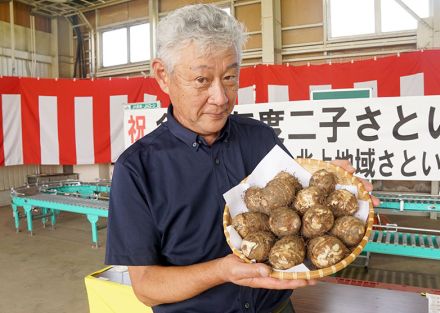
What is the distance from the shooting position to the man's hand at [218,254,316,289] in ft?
2.53

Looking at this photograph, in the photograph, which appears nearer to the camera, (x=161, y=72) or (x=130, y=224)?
(x=130, y=224)

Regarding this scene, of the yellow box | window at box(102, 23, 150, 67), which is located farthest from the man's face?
window at box(102, 23, 150, 67)

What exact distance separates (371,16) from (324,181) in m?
5.95

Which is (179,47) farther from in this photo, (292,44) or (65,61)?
(65,61)

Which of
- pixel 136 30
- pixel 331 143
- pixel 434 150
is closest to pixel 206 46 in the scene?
pixel 331 143

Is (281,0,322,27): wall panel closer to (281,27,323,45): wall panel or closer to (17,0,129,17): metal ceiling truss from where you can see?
(281,27,323,45): wall panel

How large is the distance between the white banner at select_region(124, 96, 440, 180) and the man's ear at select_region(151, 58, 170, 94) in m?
3.12

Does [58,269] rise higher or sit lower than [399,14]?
lower

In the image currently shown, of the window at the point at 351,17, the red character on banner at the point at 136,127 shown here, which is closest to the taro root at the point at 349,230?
the red character on banner at the point at 136,127

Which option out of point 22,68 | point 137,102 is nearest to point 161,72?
point 137,102

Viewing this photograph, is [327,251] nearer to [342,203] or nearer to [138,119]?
[342,203]

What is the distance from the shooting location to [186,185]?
97cm

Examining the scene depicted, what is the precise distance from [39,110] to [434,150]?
6.48 m

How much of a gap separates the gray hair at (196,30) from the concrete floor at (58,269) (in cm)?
276
